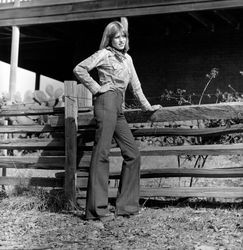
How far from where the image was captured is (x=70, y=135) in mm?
5309

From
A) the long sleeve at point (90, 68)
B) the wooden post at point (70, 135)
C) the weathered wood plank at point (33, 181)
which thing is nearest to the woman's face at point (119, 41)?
the long sleeve at point (90, 68)

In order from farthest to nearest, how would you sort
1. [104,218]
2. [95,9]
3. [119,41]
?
[95,9], [119,41], [104,218]

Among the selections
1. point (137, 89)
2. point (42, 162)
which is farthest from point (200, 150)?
point (42, 162)

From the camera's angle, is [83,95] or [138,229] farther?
[83,95]

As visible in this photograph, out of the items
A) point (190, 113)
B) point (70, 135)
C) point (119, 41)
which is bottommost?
point (70, 135)

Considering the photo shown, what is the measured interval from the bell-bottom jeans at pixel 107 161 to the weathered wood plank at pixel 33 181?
3.36ft

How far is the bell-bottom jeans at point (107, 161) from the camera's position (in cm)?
445

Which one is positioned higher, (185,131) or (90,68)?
(90,68)

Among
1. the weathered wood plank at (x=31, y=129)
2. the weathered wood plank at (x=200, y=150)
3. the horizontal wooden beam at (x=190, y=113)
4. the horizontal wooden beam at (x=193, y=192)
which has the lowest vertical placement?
the horizontal wooden beam at (x=193, y=192)

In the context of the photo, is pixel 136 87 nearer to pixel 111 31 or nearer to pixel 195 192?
pixel 111 31

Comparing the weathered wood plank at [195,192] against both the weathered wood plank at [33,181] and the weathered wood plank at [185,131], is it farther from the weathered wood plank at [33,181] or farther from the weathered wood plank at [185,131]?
the weathered wood plank at [33,181]

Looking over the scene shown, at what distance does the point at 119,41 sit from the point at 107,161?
1.09 m

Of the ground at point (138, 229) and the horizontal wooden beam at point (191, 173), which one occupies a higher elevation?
the horizontal wooden beam at point (191, 173)

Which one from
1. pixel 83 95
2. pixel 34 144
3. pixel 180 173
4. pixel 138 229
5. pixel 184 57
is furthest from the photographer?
pixel 184 57
